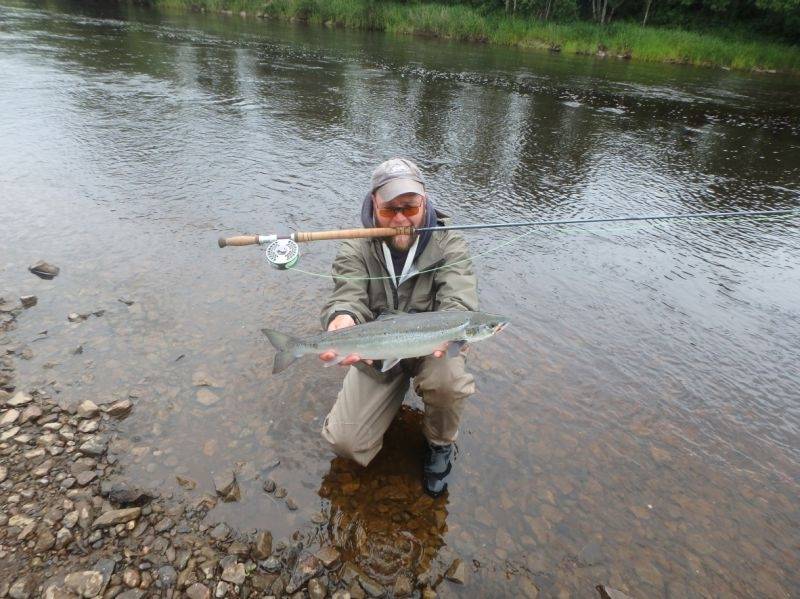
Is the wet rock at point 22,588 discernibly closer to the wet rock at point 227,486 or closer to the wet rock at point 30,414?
the wet rock at point 227,486

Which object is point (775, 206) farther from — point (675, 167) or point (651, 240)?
point (651, 240)

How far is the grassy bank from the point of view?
3039 centimetres

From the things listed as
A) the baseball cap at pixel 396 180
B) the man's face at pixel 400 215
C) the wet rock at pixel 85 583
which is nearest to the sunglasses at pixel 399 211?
the man's face at pixel 400 215

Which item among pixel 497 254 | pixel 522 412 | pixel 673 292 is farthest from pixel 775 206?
pixel 522 412

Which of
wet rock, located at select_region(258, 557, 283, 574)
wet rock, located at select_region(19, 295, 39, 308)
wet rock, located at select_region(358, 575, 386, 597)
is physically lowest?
wet rock, located at select_region(358, 575, 386, 597)

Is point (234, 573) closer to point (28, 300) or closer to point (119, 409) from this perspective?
point (119, 409)

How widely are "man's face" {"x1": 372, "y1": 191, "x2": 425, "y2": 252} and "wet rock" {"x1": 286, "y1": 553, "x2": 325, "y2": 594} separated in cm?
232

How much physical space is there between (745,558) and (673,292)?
3.92 meters

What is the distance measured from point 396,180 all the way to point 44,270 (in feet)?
15.6

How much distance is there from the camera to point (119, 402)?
4.37 meters

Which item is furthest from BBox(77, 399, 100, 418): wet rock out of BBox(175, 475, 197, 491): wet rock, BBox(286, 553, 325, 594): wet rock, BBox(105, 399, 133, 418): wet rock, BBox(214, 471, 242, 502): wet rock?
BBox(286, 553, 325, 594): wet rock

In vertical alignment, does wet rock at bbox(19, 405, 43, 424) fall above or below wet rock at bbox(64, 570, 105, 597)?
above

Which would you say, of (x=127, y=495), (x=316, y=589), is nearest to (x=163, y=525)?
(x=127, y=495)

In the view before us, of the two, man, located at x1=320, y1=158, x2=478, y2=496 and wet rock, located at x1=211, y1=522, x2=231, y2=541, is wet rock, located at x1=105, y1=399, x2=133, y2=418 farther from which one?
man, located at x1=320, y1=158, x2=478, y2=496
